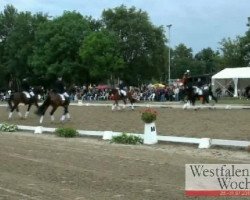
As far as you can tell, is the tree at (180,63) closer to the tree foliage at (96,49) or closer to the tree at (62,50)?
the tree foliage at (96,49)

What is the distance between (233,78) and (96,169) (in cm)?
4823

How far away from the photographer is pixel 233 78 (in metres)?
59.3

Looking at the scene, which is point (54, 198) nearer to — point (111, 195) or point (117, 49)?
point (111, 195)

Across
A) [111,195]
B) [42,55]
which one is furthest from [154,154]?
[42,55]

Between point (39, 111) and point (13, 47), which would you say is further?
point (13, 47)

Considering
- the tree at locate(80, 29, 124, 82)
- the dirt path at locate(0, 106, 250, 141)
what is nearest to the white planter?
the dirt path at locate(0, 106, 250, 141)

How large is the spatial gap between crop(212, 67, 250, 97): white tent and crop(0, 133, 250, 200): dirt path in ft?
137

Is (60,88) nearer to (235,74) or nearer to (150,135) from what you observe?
(150,135)

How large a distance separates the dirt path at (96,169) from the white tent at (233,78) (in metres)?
41.8

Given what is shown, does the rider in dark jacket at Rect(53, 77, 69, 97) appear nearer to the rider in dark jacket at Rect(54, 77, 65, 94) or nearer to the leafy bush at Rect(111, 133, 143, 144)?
the rider in dark jacket at Rect(54, 77, 65, 94)

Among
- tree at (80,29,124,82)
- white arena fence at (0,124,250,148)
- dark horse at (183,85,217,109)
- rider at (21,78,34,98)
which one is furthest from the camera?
tree at (80,29,124,82)

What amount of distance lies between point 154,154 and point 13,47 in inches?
3470

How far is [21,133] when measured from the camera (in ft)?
80.9

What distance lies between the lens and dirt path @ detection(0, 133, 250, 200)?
9914 mm
